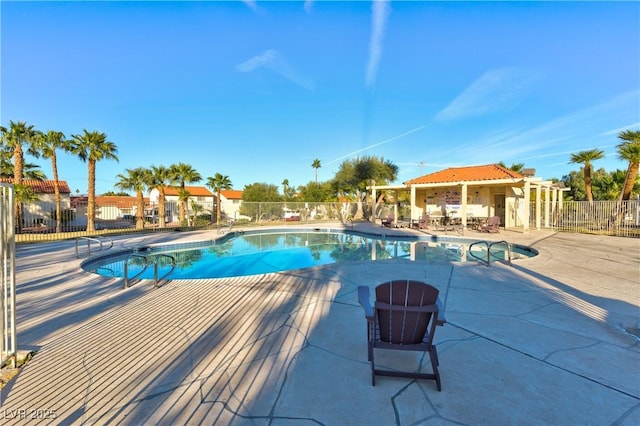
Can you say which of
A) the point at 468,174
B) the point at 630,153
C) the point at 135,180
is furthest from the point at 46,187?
the point at 630,153

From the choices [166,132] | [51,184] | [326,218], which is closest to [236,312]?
[326,218]

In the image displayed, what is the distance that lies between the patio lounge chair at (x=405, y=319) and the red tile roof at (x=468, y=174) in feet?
54.2

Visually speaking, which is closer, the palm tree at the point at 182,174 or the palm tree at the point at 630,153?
the palm tree at the point at 630,153

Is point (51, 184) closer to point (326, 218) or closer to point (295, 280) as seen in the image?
point (326, 218)

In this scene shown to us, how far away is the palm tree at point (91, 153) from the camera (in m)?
15.9

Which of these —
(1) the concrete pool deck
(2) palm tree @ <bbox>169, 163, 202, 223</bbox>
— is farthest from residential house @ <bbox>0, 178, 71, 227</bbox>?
(1) the concrete pool deck

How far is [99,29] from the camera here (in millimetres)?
9828

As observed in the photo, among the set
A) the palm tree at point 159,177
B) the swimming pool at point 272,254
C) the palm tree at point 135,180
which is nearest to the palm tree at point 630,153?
the swimming pool at point 272,254

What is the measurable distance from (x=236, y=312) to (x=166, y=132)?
78.0 ft

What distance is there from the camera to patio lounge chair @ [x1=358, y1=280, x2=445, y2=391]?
6.95 feet

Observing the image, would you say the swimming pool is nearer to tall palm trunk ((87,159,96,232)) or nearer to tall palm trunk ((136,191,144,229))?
tall palm trunk ((136,191,144,229))

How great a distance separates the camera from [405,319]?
2.15 meters

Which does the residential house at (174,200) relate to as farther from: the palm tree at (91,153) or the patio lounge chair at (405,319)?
the patio lounge chair at (405,319)

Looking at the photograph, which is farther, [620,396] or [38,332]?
[38,332]
